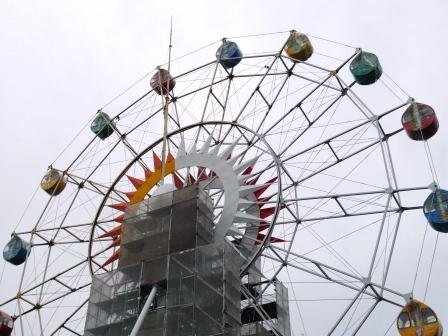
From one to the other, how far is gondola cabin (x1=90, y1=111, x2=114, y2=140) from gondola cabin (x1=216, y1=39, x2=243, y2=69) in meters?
5.02

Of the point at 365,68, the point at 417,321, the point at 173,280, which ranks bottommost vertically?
the point at 417,321

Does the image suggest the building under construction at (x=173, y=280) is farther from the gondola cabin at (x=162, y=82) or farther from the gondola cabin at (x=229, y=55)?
the gondola cabin at (x=229, y=55)

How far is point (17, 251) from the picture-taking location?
2639cm

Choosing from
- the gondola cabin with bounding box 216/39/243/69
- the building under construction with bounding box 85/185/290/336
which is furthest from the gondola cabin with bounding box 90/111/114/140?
the building under construction with bounding box 85/185/290/336

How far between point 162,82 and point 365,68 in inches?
319

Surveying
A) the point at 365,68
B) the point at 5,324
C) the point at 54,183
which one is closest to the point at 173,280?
the point at 5,324

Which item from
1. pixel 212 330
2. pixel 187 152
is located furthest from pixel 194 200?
pixel 212 330

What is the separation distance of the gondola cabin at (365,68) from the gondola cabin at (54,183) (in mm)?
11733

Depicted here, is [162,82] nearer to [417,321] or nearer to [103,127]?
[103,127]

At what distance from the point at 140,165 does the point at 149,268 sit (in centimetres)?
438

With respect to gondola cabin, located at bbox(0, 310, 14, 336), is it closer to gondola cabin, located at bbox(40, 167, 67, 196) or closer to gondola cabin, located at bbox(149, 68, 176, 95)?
gondola cabin, located at bbox(40, 167, 67, 196)

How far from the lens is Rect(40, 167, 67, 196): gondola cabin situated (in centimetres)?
2764

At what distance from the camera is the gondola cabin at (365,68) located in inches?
947

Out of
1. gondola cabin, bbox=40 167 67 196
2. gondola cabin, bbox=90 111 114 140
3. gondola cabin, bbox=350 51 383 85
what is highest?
gondola cabin, bbox=90 111 114 140
